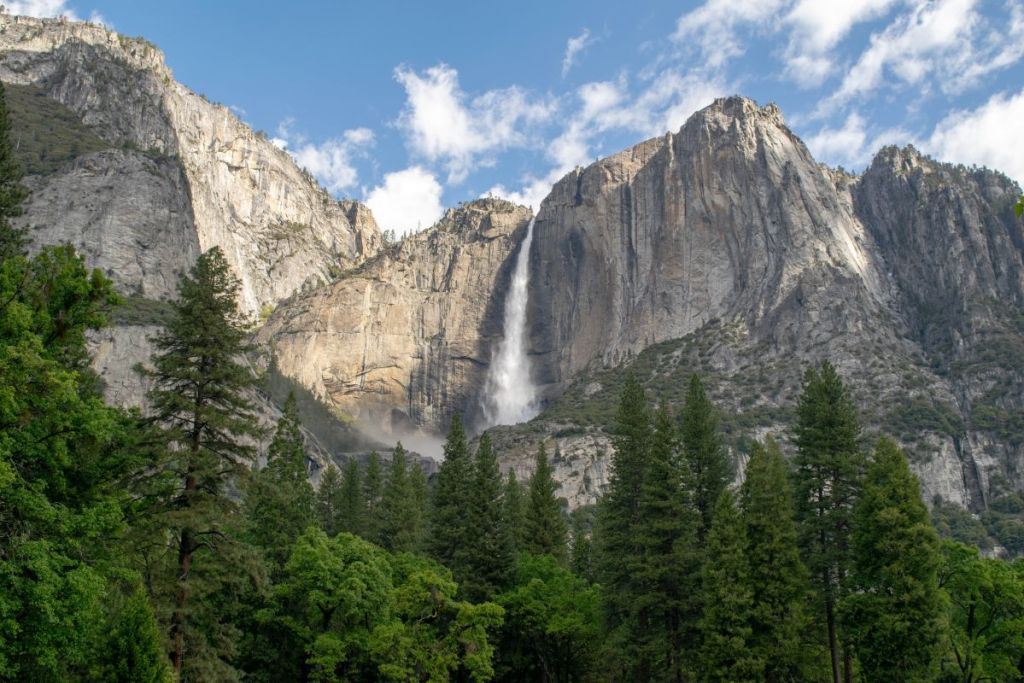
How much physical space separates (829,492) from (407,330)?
132 meters

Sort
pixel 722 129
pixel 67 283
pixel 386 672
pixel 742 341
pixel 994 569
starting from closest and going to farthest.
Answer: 1. pixel 67 283
2. pixel 386 672
3. pixel 994 569
4. pixel 742 341
5. pixel 722 129

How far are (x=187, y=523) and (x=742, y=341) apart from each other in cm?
11706

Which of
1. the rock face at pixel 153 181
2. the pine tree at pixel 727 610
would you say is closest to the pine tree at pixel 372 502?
the pine tree at pixel 727 610

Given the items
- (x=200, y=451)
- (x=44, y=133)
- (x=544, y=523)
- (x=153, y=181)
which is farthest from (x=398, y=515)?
(x=44, y=133)

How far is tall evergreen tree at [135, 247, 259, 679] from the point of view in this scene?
21.2 metres

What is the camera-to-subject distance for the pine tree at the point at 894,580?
30.4m

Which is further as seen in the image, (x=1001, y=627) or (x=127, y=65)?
(x=127, y=65)

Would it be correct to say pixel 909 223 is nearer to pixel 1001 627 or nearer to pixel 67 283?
pixel 1001 627

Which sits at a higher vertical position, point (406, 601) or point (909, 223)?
point (909, 223)

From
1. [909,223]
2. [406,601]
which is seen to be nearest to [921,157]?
[909,223]

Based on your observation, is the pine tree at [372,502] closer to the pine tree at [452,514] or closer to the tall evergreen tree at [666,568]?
the pine tree at [452,514]

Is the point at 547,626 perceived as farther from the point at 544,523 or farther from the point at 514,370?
the point at 514,370

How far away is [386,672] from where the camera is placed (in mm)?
31547

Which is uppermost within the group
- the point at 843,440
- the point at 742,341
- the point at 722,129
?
the point at 722,129
